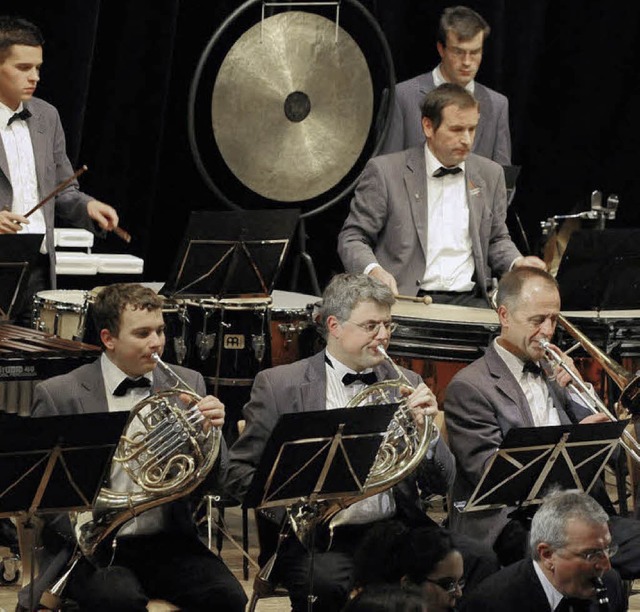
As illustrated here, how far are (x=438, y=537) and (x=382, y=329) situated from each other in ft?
2.33

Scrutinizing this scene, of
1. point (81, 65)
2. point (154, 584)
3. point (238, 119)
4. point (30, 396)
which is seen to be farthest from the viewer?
point (238, 119)

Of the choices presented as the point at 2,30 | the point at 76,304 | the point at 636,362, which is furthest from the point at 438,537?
the point at 2,30

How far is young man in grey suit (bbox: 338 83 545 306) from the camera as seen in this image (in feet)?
22.0

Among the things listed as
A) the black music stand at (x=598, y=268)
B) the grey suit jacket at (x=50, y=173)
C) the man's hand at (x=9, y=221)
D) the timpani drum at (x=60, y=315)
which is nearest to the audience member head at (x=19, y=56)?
the grey suit jacket at (x=50, y=173)

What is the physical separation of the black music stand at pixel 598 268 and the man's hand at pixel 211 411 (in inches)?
77.0

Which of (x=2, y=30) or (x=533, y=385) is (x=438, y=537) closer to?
(x=533, y=385)

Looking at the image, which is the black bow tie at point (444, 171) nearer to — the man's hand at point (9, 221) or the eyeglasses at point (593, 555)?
the man's hand at point (9, 221)

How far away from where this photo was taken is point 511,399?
Answer: 212 inches

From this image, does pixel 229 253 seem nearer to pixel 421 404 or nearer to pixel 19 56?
pixel 19 56

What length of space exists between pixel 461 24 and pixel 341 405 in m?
2.98

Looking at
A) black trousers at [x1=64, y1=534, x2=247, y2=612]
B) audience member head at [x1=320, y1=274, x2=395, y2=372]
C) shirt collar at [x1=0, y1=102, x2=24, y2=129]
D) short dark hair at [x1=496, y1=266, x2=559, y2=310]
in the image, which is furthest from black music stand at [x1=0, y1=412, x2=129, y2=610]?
shirt collar at [x1=0, y1=102, x2=24, y2=129]

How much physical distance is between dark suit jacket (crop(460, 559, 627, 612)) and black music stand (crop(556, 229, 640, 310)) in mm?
1777

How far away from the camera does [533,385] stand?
5.55 meters

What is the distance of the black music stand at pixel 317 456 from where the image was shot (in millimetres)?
4473
